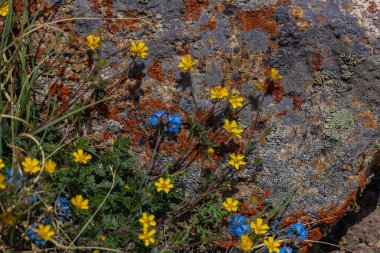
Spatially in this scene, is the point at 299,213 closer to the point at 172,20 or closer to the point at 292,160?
the point at 292,160

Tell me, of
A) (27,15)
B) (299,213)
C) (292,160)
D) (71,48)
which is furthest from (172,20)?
(299,213)

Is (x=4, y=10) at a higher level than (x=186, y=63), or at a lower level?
higher

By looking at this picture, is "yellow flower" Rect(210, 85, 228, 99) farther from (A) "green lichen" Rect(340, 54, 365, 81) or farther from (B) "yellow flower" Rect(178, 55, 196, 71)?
(A) "green lichen" Rect(340, 54, 365, 81)

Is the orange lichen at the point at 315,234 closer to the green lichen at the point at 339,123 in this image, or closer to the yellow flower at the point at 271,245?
the yellow flower at the point at 271,245

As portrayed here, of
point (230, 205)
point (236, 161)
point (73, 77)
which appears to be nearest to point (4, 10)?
point (73, 77)

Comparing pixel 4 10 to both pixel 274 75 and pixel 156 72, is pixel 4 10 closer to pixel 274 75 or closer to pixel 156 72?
pixel 156 72
